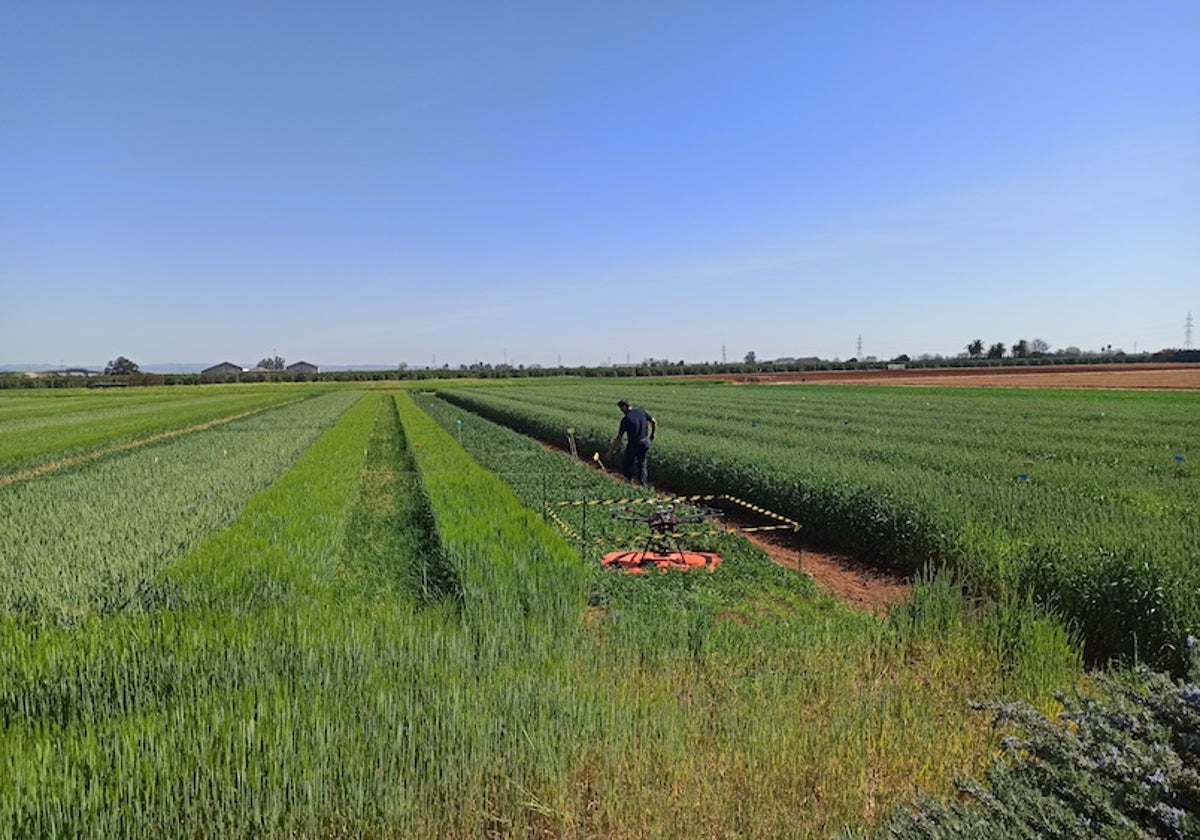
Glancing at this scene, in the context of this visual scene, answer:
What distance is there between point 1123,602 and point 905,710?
392 cm

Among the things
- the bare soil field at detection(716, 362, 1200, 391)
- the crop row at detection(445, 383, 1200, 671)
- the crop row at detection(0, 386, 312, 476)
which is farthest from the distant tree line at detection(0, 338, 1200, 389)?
the crop row at detection(445, 383, 1200, 671)

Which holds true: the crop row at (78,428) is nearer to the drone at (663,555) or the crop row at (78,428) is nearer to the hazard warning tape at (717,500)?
the hazard warning tape at (717,500)

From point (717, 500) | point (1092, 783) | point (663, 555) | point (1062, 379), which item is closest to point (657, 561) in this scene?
point (663, 555)

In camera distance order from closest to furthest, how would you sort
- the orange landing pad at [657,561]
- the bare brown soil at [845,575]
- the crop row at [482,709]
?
the crop row at [482,709] < the bare brown soil at [845,575] < the orange landing pad at [657,561]

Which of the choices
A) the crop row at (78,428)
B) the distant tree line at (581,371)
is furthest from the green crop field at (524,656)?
the distant tree line at (581,371)

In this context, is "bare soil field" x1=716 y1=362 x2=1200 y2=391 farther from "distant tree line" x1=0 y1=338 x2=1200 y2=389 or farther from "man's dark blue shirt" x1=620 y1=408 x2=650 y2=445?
"man's dark blue shirt" x1=620 y1=408 x2=650 y2=445

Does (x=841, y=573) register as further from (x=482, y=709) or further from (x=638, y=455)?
(x=482, y=709)

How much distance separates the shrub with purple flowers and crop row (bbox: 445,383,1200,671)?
8.69 feet

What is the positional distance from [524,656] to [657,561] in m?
4.63

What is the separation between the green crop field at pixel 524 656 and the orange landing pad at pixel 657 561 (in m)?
0.30

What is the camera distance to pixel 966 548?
8.30m

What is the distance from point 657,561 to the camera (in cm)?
920

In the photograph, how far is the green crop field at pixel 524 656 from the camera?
10.6ft

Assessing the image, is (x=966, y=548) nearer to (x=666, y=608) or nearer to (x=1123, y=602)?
(x=1123, y=602)
